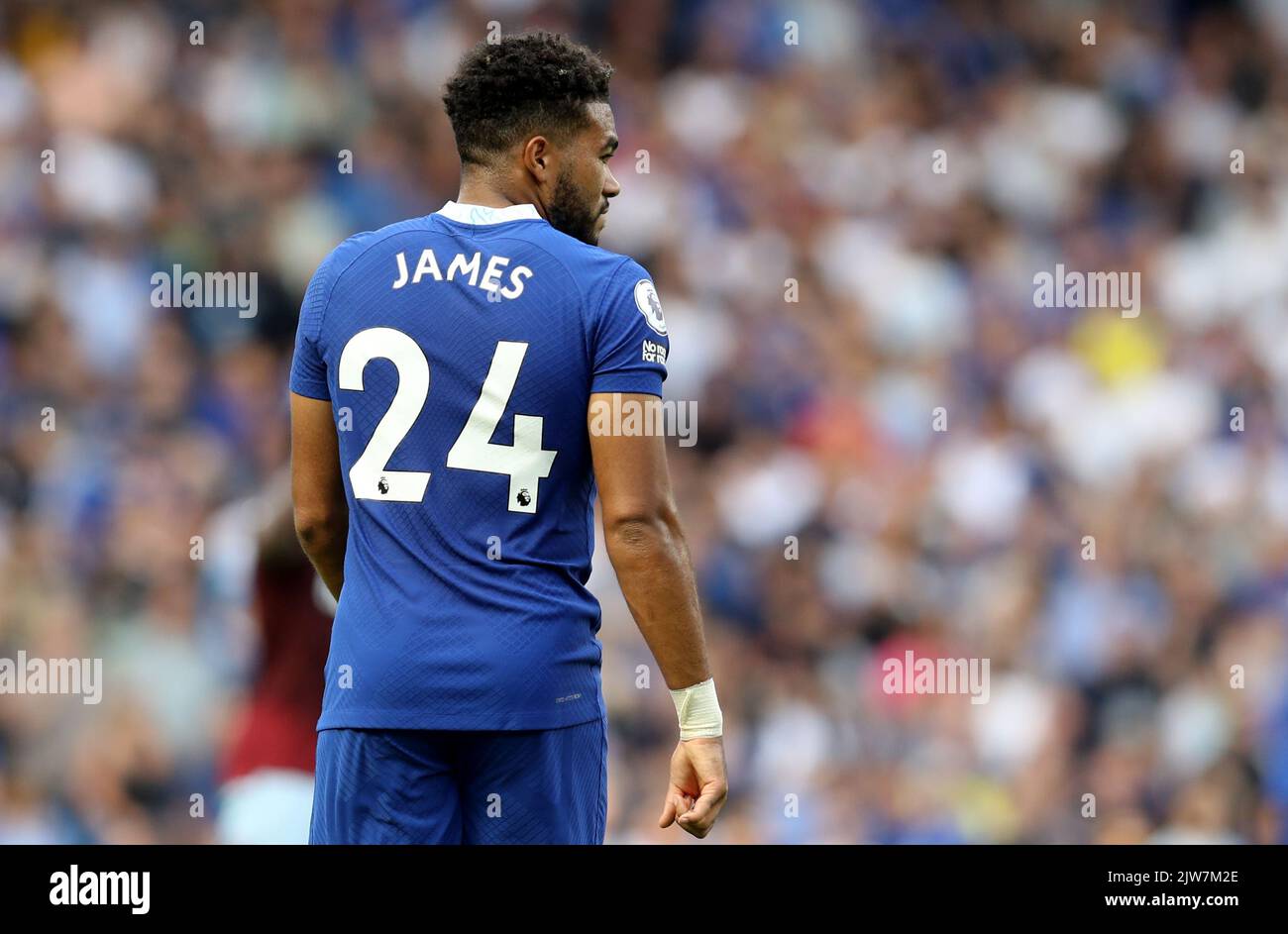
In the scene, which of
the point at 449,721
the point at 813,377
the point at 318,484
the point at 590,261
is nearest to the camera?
the point at 449,721

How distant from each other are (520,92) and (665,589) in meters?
0.89

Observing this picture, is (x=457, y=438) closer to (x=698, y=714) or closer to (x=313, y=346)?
(x=313, y=346)

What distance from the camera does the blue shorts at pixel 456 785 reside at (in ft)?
8.85

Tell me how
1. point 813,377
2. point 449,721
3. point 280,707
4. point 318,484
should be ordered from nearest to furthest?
1. point 449,721
2. point 318,484
3. point 280,707
4. point 813,377

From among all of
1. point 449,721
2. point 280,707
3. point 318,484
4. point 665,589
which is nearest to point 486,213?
point 318,484

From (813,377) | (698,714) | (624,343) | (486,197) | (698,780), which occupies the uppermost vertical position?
(813,377)

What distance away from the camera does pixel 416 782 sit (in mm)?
2705

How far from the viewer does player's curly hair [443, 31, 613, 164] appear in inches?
113

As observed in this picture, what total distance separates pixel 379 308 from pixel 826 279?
5211mm

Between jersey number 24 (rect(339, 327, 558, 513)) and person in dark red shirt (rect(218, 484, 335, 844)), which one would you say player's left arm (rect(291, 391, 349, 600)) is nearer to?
jersey number 24 (rect(339, 327, 558, 513))

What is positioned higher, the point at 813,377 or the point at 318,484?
the point at 813,377

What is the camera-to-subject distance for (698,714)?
2.76 m

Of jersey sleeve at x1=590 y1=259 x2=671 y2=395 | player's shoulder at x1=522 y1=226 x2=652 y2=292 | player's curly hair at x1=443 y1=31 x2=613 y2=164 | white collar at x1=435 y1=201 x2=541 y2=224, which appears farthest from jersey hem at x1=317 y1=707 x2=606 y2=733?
player's curly hair at x1=443 y1=31 x2=613 y2=164

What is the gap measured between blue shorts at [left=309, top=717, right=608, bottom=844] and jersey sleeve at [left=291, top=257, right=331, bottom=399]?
22.9 inches
